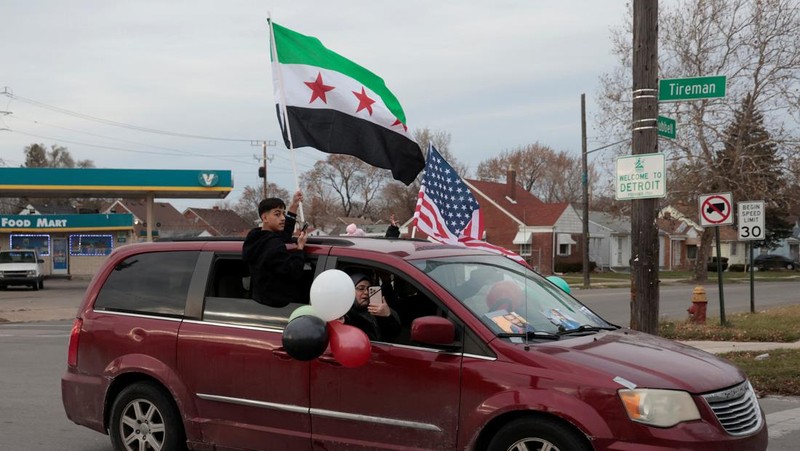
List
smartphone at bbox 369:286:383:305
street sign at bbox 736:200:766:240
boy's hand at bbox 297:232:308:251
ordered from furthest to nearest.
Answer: street sign at bbox 736:200:766:240, boy's hand at bbox 297:232:308:251, smartphone at bbox 369:286:383:305

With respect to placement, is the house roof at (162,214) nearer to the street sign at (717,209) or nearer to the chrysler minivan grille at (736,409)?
the street sign at (717,209)

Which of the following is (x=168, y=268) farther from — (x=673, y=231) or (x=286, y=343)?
(x=673, y=231)

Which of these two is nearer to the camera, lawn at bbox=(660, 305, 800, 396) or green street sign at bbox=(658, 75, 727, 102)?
green street sign at bbox=(658, 75, 727, 102)

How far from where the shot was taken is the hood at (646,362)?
4.39 meters

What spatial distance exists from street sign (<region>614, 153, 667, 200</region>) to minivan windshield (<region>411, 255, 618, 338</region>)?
3704 millimetres

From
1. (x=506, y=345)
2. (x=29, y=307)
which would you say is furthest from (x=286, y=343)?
(x=29, y=307)

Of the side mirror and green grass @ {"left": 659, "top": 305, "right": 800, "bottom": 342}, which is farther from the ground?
the side mirror

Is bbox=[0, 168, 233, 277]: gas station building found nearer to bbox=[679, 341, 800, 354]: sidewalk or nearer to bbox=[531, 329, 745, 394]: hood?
bbox=[679, 341, 800, 354]: sidewalk

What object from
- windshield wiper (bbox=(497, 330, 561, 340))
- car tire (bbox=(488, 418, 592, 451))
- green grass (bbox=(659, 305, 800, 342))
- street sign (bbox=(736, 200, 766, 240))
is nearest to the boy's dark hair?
windshield wiper (bbox=(497, 330, 561, 340))

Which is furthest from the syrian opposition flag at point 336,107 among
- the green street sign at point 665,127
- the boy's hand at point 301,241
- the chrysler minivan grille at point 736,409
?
the chrysler minivan grille at point 736,409

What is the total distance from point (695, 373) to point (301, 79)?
464 centimetres

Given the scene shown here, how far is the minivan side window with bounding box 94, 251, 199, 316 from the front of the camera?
5965mm

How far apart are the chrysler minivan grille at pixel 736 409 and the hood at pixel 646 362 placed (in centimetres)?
5

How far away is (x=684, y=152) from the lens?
39656 mm
